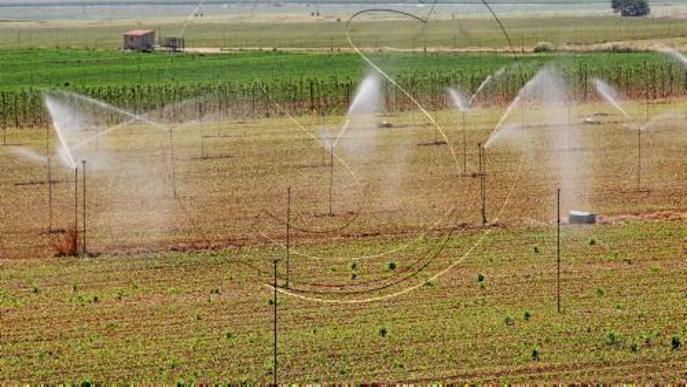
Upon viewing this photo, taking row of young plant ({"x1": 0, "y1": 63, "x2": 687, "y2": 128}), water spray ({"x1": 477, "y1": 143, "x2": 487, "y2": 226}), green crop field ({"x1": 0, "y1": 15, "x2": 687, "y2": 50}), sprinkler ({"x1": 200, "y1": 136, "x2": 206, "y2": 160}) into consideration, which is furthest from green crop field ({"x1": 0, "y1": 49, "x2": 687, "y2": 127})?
water spray ({"x1": 477, "y1": 143, "x2": 487, "y2": 226})

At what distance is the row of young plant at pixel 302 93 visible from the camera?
59.8 meters

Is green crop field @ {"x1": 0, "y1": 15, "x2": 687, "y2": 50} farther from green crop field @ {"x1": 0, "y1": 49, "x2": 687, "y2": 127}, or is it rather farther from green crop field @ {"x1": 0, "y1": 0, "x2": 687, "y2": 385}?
green crop field @ {"x1": 0, "y1": 0, "x2": 687, "y2": 385}

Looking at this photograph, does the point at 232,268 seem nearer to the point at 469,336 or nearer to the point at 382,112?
the point at 469,336

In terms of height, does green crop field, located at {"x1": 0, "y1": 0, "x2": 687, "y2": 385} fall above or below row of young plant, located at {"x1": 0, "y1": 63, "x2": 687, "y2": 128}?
below

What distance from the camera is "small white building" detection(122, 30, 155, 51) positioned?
9644cm

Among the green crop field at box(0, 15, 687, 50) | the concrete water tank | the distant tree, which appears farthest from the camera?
the distant tree

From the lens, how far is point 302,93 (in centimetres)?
6506

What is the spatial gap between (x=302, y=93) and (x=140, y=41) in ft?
111

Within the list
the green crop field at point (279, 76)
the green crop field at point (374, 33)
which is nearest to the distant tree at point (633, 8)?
the green crop field at point (374, 33)

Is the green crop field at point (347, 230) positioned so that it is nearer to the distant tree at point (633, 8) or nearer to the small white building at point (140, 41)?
the small white building at point (140, 41)

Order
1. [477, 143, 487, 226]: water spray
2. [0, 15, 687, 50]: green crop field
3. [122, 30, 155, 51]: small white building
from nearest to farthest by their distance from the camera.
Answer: [477, 143, 487, 226]: water spray < [122, 30, 155, 51]: small white building < [0, 15, 687, 50]: green crop field

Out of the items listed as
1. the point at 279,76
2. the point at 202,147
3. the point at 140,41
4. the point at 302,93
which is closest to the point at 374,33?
the point at 140,41

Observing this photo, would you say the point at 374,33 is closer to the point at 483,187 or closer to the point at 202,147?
the point at 202,147

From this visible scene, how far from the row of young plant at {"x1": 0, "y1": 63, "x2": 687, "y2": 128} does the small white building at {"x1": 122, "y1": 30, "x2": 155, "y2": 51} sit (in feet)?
86.2
